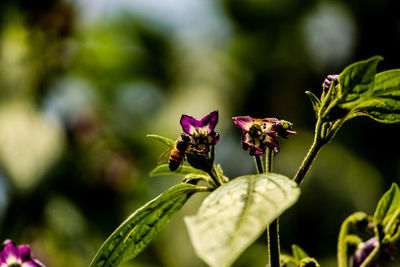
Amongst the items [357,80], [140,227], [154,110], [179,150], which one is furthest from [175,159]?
[154,110]

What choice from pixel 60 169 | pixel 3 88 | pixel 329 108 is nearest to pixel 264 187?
pixel 329 108

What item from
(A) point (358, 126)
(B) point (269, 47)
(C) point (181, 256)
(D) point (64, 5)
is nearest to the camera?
(D) point (64, 5)

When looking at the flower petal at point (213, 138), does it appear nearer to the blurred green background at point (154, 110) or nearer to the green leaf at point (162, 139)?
the green leaf at point (162, 139)

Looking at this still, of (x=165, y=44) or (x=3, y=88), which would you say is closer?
(x=3, y=88)

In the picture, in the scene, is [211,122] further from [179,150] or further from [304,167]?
[304,167]

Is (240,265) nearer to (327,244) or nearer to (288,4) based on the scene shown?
(327,244)

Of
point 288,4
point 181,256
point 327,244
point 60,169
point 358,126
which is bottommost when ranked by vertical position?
point 327,244

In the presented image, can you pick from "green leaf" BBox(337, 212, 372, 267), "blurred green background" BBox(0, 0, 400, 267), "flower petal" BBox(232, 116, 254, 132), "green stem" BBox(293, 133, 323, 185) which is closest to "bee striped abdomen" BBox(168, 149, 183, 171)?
"flower petal" BBox(232, 116, 254, 132)

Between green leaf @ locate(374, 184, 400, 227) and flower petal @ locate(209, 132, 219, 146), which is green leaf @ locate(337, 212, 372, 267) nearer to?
green leaf @ locate(374, 184, 400, 227)
